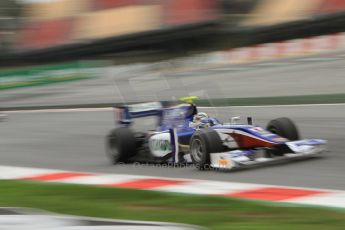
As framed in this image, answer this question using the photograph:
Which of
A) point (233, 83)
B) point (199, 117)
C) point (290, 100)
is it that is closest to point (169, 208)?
point (199, 117)

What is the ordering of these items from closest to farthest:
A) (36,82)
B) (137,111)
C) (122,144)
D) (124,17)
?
1. (122,144)
2. (137,111)
3. (36,82)
4. (124,17)

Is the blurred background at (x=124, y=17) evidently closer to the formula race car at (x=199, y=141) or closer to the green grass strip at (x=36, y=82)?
the green grass strip at (x=36, y=82)

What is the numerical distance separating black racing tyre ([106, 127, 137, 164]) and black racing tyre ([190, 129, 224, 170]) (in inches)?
34.8

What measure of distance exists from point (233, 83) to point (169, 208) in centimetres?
1306

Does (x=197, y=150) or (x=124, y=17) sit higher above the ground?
(x=124, y=17)

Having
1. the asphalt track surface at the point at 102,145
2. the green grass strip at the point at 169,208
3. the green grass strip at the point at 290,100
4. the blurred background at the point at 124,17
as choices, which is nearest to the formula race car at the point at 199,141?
the asphalt track surface at the point at 102,145

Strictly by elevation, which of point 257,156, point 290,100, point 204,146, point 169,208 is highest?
point 290,100

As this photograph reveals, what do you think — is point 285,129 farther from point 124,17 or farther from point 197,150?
point 124,17

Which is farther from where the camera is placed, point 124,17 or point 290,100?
point 124,17

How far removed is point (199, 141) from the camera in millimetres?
6707

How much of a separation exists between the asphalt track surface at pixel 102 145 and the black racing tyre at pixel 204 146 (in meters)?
0.10

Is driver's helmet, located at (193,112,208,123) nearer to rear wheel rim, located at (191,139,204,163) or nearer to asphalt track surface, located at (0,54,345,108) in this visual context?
rear wheel rim, located at (191,139,204,163)

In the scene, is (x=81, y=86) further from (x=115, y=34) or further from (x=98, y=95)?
(x=115, y=34)

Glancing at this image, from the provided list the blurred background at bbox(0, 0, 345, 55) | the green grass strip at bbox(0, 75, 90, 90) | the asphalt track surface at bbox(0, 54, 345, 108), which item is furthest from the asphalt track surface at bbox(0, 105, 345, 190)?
the blurred background at bbox(0, 0, 345, 55)
